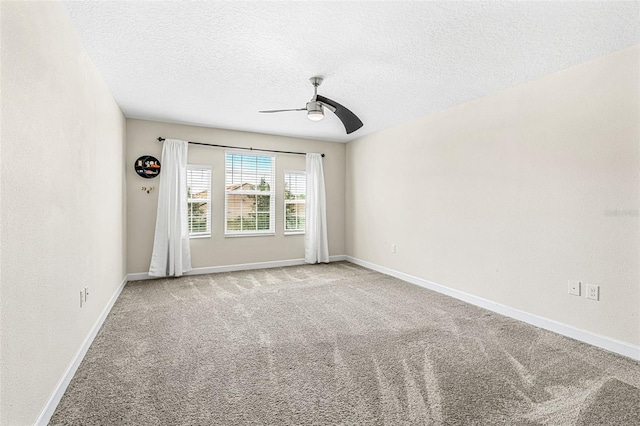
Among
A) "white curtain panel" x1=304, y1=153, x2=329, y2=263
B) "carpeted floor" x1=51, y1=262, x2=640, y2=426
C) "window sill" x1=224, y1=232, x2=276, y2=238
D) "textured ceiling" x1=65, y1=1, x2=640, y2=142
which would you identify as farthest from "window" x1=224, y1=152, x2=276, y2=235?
"carpeted floor" x1=51, y1=262, x2=640, y2=426

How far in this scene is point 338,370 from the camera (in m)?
2.16

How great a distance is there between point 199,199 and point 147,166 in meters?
0.92

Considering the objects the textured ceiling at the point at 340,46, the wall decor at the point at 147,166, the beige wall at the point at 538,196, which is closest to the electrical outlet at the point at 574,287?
the beige wall at the point at 538,196

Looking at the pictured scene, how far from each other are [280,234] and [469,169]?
11.3 feet

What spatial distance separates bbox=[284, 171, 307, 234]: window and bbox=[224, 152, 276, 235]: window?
0.27 m

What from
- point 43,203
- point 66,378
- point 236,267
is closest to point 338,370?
point 66,378

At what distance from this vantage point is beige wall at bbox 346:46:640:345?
8.14ft

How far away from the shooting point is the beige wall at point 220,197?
A: 466 cm

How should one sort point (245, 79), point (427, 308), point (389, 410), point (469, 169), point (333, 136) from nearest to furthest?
point (389, 410), point (245, 79), point (427, 308), point (469, 169), point (333, 136)

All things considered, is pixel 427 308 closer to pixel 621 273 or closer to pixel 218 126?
pixel 621 273

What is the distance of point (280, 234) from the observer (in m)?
5.77

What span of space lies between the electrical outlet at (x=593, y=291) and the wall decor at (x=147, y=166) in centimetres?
551

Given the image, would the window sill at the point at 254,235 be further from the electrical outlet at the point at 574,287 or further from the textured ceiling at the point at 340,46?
the electrical outlet at the point at 574,287

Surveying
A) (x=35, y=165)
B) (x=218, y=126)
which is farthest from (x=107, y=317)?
(x=218, y=126)
